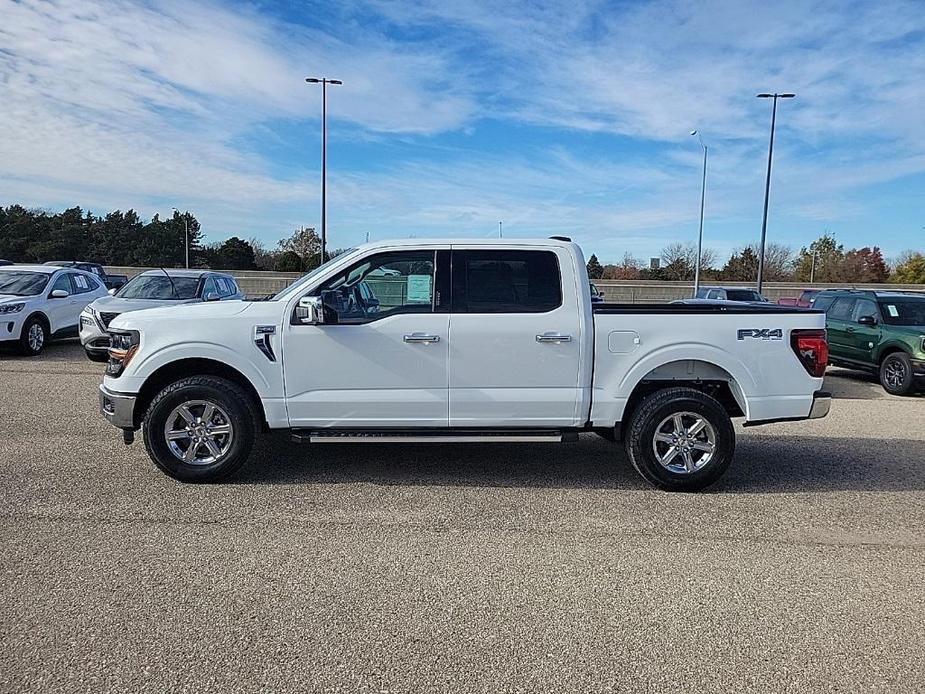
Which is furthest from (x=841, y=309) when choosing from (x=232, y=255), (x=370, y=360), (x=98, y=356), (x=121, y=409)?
(x=232, y=255)

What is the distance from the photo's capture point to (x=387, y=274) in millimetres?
5672

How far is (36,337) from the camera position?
13297 mm

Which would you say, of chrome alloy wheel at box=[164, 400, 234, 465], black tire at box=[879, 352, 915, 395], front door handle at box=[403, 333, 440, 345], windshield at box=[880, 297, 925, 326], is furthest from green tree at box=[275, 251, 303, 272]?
front door handle at box=[403, 333, 440, 345]

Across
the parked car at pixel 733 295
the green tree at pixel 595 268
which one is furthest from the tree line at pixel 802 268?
the parked car at pixel 733 295

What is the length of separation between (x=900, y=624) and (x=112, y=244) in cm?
7424

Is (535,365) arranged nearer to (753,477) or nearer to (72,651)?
(753,477)

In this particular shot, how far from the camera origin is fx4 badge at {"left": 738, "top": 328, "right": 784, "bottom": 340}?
5.66m

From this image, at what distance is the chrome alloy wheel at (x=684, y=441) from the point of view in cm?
564

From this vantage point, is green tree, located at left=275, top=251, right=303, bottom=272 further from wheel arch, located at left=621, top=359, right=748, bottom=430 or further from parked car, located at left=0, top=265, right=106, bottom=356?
wheel arch, located at left=621, top=359, right=748, bottom=430

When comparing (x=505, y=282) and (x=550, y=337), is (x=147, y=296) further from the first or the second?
(x=550, y=337)

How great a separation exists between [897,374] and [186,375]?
11.1 m

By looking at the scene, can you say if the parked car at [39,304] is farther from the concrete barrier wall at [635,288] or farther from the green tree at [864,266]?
the green tree at [864,266]

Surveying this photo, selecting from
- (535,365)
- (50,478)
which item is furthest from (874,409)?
(50,478)

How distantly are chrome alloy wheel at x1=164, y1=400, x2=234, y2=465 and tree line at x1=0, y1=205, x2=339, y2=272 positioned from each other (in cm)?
5390
